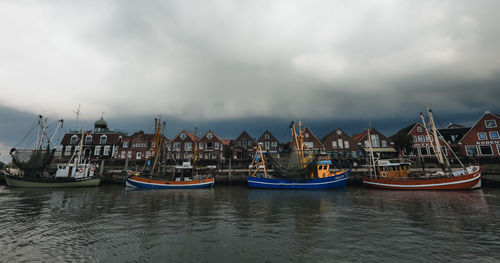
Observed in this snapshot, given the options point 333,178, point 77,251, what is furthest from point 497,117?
point 77,251

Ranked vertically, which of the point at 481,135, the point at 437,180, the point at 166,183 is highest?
the point at 481,135

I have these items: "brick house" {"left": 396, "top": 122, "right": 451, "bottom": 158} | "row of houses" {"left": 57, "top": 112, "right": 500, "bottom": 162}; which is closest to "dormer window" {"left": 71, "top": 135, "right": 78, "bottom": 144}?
"row of houses" {"left": 57, "top": 112, "right": 500, "bottom": 162}

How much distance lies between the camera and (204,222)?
13320 millimetres

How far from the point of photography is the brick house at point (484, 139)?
44.7 meters

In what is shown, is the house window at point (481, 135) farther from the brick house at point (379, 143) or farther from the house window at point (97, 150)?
the house window at point (97, 150)

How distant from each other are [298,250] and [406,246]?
4935 millimetres

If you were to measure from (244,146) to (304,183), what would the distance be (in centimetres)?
3252

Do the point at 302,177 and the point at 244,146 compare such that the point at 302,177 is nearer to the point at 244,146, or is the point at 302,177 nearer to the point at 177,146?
the point at 244,146

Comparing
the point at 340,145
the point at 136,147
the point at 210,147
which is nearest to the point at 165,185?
the point at 210,147

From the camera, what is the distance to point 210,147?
2413 inches

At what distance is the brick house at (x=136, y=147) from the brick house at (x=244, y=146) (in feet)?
88.3

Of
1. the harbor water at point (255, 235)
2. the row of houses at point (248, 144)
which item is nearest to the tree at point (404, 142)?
the row of houses at point (248, 144)

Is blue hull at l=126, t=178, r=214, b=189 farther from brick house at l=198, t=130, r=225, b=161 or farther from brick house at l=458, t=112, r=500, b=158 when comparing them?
brick house at l=458, t=112, r=500, b=158

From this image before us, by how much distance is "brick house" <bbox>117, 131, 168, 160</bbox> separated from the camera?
205ft
